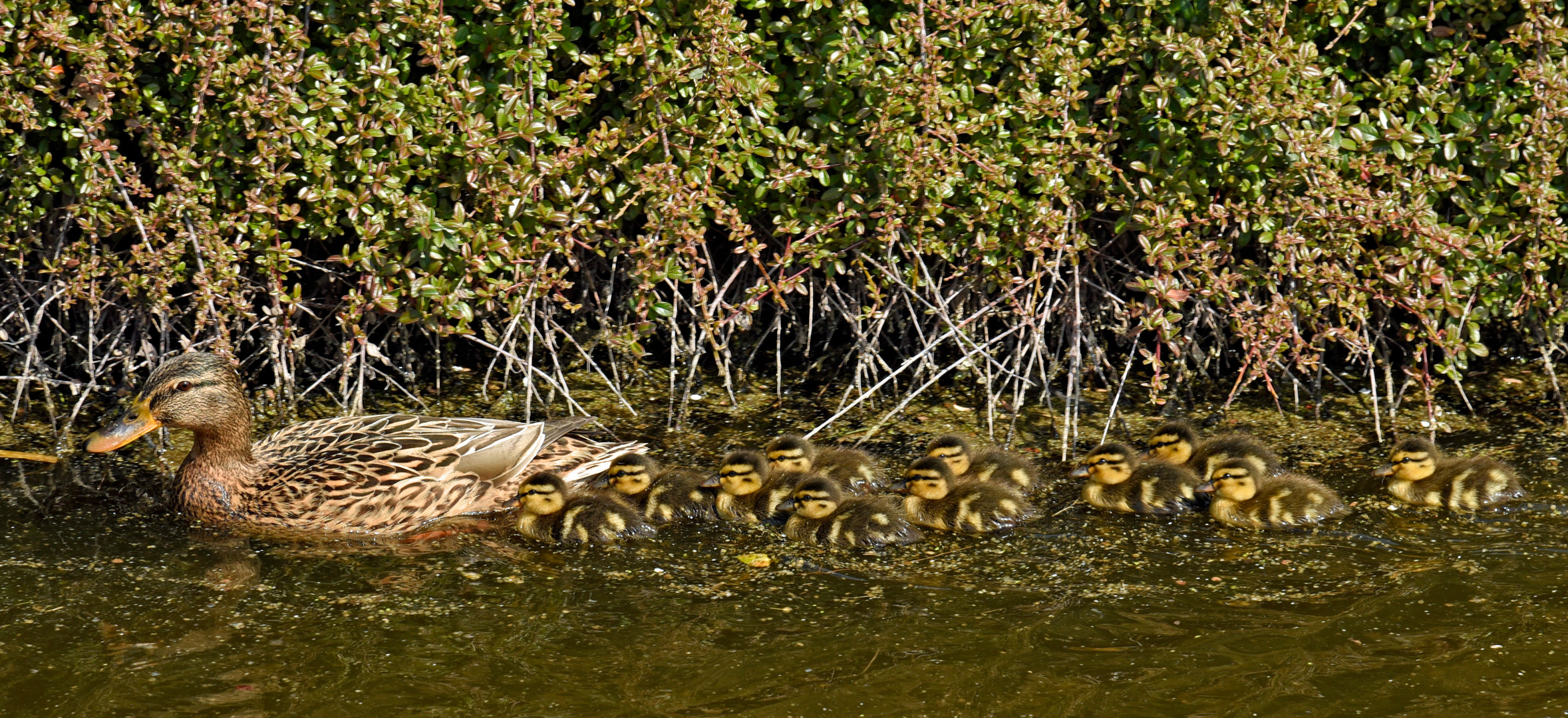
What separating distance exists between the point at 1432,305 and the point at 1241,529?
1.19 m

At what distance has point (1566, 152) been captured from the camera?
215 inches

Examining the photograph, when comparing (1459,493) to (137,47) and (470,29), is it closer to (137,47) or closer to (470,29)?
(470,29)

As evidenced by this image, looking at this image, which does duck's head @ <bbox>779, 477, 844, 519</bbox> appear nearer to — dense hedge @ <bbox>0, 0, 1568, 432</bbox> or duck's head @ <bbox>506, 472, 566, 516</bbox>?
duck's head @ <bbox>506, 472, 566, 516</bbox>

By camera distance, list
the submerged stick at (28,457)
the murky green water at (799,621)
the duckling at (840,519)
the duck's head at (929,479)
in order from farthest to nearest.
Result: the submerged stick at (28,457) < the duck's head at (929,479) < the duckling at (840,519) < the murky green water at (799,621)

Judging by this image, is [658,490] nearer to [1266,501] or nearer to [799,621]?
[799,621]

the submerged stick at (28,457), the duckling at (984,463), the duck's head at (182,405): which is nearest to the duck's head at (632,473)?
the duckling at (984,463)

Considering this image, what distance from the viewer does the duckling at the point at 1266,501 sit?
4.65 m

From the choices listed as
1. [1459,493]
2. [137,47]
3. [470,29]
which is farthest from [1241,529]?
[137,47]

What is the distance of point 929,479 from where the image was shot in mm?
4750

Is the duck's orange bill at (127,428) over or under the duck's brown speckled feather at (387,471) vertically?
over

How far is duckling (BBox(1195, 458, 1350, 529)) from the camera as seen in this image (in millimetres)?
4648

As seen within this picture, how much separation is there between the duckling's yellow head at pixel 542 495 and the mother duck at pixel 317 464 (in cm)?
28

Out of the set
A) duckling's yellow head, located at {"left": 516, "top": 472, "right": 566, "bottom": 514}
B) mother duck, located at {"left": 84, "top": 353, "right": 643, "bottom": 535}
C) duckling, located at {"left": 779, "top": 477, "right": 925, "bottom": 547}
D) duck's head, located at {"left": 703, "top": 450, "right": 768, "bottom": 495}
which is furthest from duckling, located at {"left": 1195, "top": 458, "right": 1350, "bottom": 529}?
mother duck, located at {"left": 84, "top": 353, "right": 643, "bottom": 535}

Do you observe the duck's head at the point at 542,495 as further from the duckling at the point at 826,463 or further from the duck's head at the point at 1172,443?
the duck's head at the point at 1172,443
